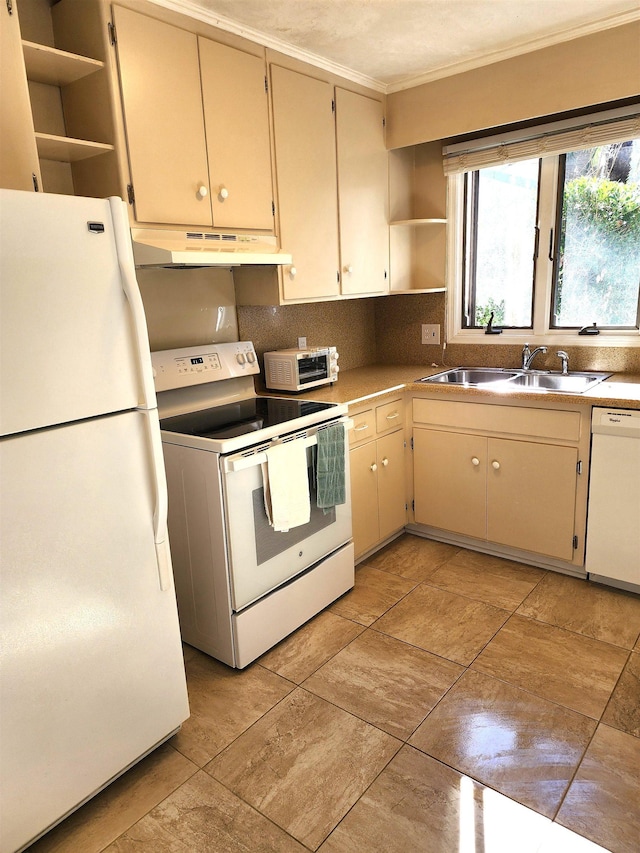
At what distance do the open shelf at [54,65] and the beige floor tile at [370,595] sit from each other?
2.34 meters

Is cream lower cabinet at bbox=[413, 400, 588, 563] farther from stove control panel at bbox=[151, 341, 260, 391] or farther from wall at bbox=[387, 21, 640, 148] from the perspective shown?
wall at bbox=[387, 21, 640, 148]

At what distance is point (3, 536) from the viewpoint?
137 cm

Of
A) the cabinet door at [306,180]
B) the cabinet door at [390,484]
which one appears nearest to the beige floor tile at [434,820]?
the cabinet door at [390,484]

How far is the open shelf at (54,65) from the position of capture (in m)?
1.82

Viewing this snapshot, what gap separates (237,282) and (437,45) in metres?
1.42

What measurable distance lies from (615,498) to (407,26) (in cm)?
222

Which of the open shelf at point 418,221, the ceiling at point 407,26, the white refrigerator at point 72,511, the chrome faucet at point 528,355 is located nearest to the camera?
the white refrigerator at point 72,511

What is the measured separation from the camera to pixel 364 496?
2.91 meters

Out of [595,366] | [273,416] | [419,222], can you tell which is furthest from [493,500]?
[419,222]

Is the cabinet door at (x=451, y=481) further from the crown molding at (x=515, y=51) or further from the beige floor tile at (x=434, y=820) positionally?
the crown molding at (x=515, y=51)

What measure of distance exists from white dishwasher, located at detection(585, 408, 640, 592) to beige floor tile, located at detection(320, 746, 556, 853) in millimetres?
1337

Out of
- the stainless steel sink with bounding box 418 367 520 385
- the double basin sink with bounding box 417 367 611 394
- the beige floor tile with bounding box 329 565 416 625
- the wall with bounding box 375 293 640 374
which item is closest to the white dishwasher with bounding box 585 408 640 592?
the double basin sink with bounding box 417 367 611 394

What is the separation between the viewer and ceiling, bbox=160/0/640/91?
224cm

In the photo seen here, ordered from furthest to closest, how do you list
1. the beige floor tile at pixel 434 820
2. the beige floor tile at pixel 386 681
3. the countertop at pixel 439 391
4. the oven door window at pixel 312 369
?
the oven door window at pixel 312 369, the countertop at pixel 439 391, the beige floor tile at pixel 386 681, the beige floor tile at pixel 434 820
